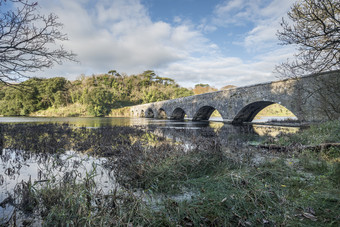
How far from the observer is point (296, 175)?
318 centimetres

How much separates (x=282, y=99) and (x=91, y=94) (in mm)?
40755

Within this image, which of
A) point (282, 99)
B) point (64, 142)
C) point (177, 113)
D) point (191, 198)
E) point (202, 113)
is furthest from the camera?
point (177, 113)

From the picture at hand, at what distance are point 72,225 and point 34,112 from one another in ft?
189

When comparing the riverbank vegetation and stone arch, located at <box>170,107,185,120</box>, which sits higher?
stone arch, located at <box>170,107,185,120</box>

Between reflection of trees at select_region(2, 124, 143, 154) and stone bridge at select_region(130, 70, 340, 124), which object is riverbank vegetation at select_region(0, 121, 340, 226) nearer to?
reflection of trees at select_region(2, 124, 143, 154)

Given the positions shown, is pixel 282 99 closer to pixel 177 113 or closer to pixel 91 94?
pixel 177 113

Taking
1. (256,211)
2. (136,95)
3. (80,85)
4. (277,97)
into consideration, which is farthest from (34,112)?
(256,211)

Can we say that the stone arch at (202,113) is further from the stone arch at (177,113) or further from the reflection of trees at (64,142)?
the reflection of trees at (64,142)

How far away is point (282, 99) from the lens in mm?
12469

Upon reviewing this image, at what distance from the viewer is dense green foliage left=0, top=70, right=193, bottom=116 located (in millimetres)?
44062

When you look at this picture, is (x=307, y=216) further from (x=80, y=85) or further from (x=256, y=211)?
(x=80, y=85)

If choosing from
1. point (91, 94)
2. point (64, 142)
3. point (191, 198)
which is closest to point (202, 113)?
point (64, 142)

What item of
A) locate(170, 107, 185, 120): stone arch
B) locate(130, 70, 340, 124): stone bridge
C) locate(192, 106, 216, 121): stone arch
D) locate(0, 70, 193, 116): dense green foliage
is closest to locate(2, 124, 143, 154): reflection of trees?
locate(130, 70, 340, 124): stone bridge

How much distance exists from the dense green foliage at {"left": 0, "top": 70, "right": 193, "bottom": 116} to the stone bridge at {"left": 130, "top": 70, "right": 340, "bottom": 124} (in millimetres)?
27469
